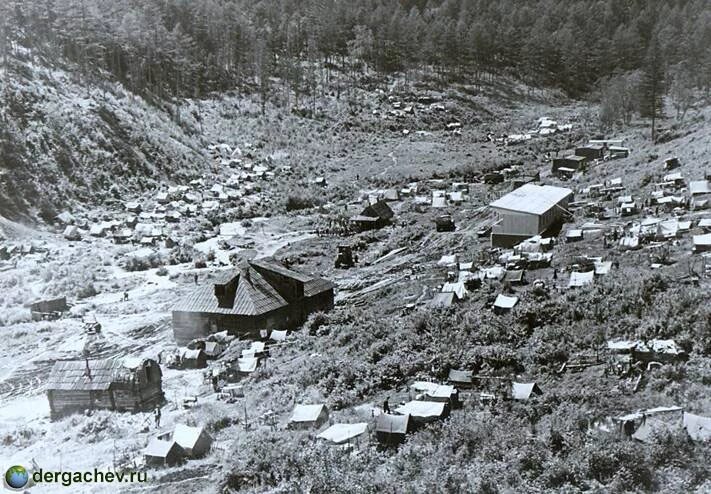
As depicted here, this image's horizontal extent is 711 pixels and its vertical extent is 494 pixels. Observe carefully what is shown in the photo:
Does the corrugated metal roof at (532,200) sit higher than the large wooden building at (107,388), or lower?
higher

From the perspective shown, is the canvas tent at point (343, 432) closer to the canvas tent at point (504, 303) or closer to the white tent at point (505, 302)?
the canvas tent at point (504, 303)

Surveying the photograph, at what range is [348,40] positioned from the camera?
443ft

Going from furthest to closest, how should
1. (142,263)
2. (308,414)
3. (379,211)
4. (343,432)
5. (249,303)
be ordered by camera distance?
(379,211) → (142,263) → (249,303) → (308,414) → (343,432)

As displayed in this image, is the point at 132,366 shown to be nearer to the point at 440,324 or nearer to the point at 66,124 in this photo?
the point at 440,324

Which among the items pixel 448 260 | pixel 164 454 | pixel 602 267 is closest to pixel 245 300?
pixel 448 260

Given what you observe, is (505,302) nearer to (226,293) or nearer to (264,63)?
(226,293)

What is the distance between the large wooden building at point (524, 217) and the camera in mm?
49938

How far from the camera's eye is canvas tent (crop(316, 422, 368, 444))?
77.5 ft

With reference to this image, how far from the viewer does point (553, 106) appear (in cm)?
12419

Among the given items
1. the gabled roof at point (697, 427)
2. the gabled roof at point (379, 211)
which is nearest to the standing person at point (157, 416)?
the gabled roof at point (697, 427)

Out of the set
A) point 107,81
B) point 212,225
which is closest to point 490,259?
point 212,225

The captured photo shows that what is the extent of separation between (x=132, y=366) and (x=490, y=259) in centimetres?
2396

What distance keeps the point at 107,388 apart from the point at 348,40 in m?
113

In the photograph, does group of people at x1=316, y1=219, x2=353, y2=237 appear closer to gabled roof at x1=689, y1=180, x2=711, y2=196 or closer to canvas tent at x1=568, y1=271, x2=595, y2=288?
gabled roof at x1=689, y1=180, x2=711, y2=196
